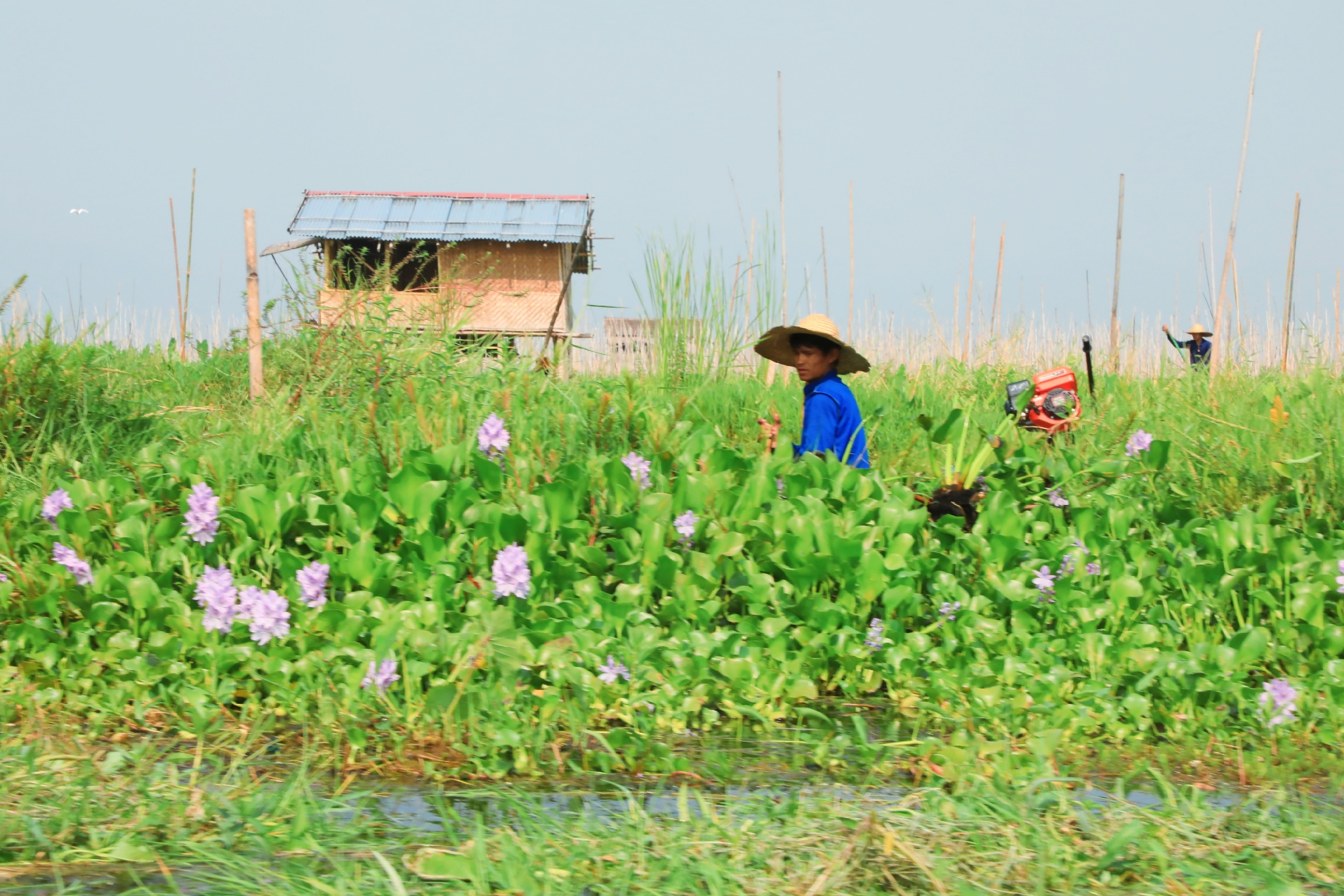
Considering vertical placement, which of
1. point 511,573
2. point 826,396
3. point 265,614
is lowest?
point 265,614

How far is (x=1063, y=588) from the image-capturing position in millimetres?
4078

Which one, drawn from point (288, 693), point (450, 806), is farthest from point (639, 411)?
point (450, 806)

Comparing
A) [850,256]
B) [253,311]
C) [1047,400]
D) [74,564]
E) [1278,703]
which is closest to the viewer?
[1278,703]

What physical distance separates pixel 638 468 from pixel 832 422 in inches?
52.1

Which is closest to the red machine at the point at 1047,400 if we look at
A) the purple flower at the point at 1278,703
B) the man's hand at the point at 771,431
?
the man's hand at the point at 771,431

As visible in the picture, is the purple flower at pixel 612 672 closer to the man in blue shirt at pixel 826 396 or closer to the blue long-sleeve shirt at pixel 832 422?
the man in blue shirt at pixel 826 396

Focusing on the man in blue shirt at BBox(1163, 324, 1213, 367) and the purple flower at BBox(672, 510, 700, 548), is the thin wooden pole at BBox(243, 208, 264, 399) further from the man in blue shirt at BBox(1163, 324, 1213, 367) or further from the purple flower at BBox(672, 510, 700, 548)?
the man in blue shirt at BBox(1163, 324, 1213, 367)

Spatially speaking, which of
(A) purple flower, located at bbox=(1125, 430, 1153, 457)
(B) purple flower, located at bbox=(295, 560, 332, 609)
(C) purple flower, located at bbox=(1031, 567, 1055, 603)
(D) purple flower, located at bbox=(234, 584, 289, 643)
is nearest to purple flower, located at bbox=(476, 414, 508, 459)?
(B) purple flower, located at bbox=(295, 560, 332, 609)

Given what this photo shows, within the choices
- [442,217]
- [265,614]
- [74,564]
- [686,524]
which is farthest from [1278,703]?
[442,217]

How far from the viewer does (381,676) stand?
3141mm

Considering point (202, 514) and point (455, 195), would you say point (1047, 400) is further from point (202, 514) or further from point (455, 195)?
point (455, 195)

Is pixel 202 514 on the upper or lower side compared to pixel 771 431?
lower

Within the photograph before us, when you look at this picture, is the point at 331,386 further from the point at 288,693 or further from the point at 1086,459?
the point at 1086,459

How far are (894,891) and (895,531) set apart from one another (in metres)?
2.14
